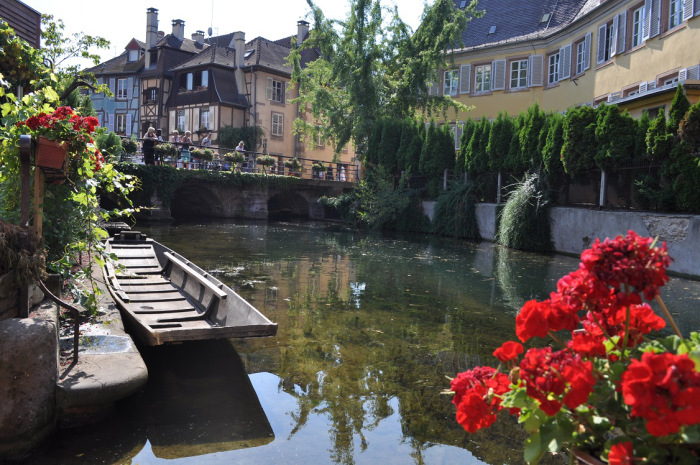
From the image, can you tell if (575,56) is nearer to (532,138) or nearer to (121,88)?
(532,138)

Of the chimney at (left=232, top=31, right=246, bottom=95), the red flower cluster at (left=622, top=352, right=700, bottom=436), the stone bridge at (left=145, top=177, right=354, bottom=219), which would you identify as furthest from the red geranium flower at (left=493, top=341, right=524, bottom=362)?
the chimney at (left=232, top=31, right=246, bottom=95)

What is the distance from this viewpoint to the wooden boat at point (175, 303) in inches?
212

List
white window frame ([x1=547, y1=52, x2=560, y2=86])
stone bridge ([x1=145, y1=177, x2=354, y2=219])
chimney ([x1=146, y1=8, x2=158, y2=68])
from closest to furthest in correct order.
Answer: white window frame ([x1=547, y1=52, x2=560, y2=86])
stone bridge ([x1=145, y1=177, x2=354, y2=219])
chimney ([x1=146, y1=8, x2=158, y2=68])

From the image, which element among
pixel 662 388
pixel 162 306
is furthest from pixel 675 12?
pixel 662 388

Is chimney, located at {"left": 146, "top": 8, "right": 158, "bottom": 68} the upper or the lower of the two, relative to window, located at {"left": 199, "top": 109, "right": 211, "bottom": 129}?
upper

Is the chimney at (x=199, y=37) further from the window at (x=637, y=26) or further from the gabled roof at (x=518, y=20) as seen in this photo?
the window at (x=637, y=26)

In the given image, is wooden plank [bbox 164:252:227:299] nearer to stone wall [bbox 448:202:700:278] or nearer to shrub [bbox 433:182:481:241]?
stone wall [bbox 448:202:700:278]

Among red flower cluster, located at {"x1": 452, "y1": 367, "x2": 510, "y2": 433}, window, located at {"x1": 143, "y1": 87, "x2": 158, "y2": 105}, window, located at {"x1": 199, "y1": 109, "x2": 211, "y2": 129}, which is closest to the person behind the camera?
red flower cluster, located at {"x1": 452, "y1": 367, "x2": 510, "y2": 433}

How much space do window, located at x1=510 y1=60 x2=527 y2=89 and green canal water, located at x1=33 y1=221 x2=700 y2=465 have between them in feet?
61.5

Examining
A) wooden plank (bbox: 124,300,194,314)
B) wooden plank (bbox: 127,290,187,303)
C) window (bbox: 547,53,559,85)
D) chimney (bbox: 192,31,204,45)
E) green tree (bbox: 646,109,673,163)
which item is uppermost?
chimney (bbox: 192,31,204,45)

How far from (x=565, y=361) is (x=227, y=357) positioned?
15.8 feet

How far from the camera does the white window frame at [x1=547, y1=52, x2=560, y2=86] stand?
27.6 metres

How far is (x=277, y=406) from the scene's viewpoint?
4941 mm

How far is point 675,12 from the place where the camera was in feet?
59.2
